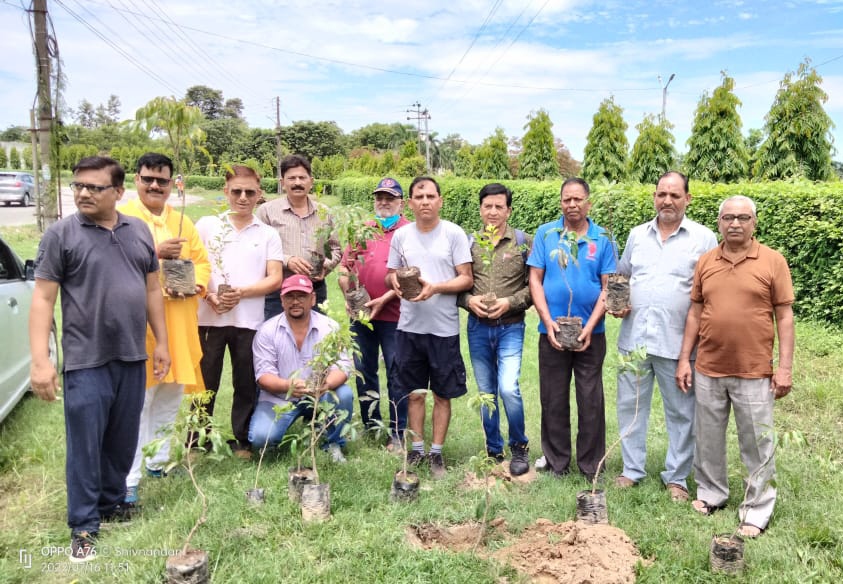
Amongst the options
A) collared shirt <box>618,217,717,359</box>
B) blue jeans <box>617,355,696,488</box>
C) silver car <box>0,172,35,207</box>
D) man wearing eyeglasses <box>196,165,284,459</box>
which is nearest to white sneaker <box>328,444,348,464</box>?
man wearing eyeglasses <box>196,165,284,459</box>

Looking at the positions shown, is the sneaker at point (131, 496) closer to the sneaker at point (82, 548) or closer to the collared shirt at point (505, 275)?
the sneaker at point (82, 548)

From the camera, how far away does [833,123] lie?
1041 centimetres

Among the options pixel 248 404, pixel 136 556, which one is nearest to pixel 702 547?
pixel 136 556

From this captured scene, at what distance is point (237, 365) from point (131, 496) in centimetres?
112

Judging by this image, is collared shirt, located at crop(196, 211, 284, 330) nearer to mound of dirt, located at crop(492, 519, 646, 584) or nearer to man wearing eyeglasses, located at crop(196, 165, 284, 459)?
man wearing eyeglasses, located at crop(196, 165, 284, 459)

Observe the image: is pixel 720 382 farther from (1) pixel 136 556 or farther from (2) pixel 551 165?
(2) pixel 551 165

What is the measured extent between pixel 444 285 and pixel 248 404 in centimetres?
179

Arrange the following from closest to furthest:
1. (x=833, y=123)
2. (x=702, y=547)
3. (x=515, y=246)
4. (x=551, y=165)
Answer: (x=702, y=547) < (x=515, y=246) < (x=833, y=123) < (x=551, y=165)

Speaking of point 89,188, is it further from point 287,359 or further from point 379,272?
point 379,272

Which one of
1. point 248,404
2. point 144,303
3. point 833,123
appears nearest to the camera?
point 144,303

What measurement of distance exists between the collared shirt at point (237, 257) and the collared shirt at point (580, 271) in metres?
1.94

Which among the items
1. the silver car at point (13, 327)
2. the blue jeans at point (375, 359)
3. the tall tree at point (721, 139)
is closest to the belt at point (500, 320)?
the blue jeans at point (375, 359)

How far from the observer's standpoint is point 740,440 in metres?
3.59

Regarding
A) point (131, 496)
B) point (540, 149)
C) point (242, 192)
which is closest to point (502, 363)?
point (242, 192)
